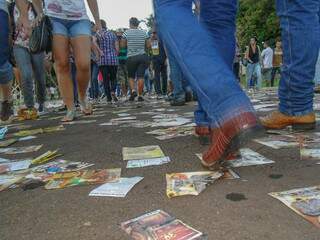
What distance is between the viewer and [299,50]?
8.11ft

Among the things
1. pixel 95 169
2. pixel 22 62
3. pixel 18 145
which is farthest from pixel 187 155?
pixel 22 62

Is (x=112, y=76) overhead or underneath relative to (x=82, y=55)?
underneath

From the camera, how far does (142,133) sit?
296cm

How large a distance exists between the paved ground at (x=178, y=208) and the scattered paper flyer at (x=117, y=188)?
0.03m

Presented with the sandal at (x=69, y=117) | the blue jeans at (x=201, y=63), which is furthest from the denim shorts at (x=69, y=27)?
the blue jeans at (x=201, y=63)

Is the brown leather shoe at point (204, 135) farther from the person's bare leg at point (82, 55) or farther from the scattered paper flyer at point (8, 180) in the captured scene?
the person's bare leg at point (82, 55)

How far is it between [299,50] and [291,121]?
1.34 feet

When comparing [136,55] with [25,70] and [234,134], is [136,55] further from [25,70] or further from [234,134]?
[234,134]

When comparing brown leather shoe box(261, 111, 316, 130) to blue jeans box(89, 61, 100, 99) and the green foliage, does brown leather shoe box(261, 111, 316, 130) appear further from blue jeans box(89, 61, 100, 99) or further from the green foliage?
the green foliage

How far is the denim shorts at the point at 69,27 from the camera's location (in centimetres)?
395

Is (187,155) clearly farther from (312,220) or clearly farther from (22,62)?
(22,62)

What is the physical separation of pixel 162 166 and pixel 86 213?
0.58 meters

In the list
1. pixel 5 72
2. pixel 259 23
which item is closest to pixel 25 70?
pixel 5 72

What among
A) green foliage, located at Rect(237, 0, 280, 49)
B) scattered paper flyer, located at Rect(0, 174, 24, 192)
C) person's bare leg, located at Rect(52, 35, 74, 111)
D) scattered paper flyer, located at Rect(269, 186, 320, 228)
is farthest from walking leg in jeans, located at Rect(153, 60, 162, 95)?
green foliage, located at Rect(237, 0, 280, 49)
